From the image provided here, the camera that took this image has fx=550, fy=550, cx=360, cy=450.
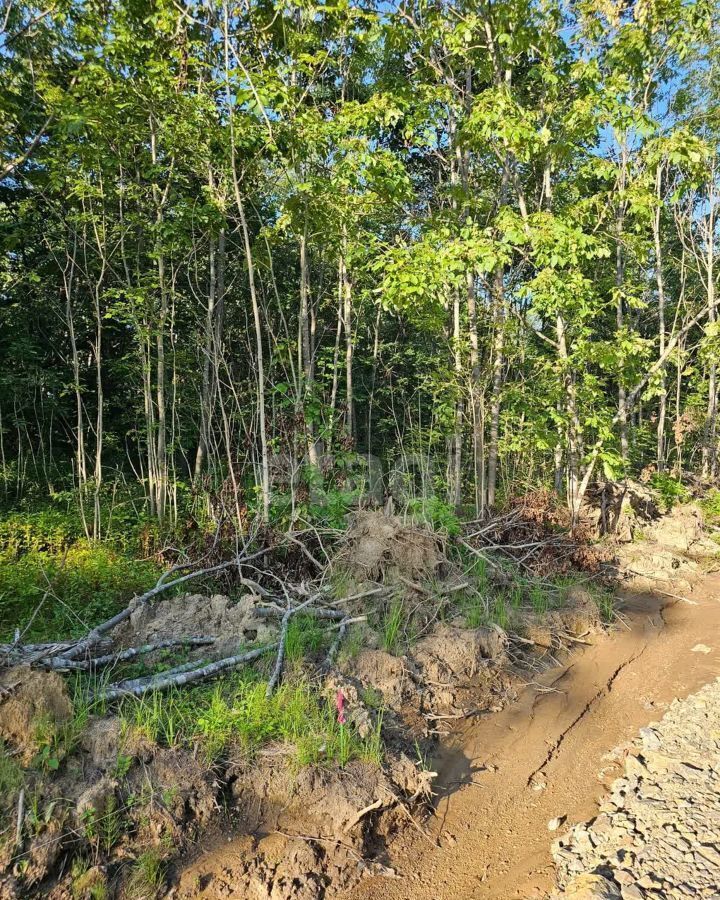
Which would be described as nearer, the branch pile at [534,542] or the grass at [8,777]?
the grass at [8,777]

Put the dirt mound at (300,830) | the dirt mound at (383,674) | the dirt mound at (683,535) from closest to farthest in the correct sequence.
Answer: the dirt mound at (300,830) → the dirt mound at (383,674) → the dirt mound at (683,535)

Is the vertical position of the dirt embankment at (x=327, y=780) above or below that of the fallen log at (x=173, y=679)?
below

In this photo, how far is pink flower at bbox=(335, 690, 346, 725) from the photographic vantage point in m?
2.78

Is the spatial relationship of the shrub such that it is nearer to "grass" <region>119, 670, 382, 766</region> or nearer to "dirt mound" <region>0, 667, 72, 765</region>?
"grass" <region>119, 670, 382, 766</region>

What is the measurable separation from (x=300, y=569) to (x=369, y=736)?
207 centimetres

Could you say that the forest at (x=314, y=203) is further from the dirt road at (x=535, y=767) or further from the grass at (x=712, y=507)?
the dirt road at (x=535, y=767)

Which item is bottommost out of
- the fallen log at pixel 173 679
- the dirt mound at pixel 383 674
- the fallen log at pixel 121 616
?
the dirt mound at pixel 383 674

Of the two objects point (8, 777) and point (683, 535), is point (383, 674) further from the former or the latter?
point (683, 535)

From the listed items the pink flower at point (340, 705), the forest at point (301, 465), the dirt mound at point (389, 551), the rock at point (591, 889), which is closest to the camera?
the rock at point (591, 889)

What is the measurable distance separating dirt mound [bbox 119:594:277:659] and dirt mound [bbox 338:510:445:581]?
0.89 m

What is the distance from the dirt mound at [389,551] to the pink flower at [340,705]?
1.56 m

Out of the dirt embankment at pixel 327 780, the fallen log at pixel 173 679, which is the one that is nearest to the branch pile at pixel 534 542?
the dirt embankment at pixel 327 780

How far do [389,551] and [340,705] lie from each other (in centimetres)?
184

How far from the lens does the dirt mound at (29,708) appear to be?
2361 millimetres
